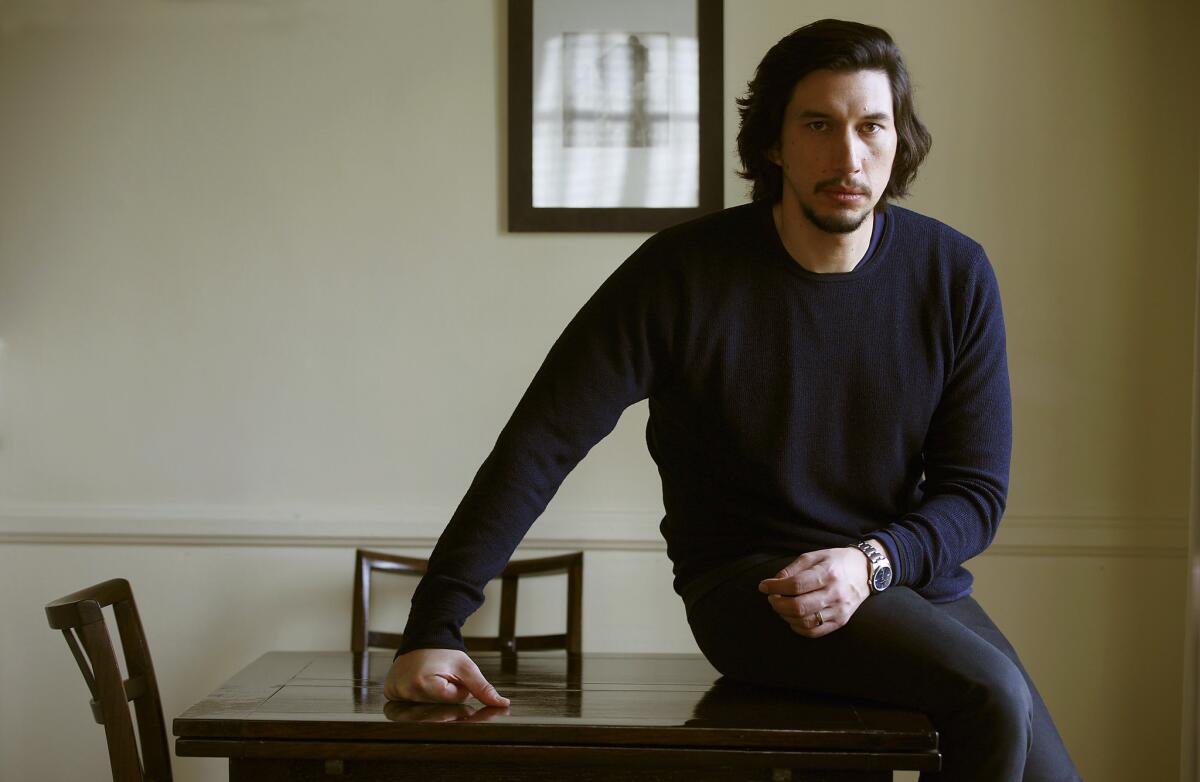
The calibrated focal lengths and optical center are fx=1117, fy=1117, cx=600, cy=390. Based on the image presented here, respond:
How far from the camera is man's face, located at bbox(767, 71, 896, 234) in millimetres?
1537

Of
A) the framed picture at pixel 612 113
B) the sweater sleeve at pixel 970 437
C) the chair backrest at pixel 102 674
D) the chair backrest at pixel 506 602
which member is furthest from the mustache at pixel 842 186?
the chair backrest at pixel 102 674

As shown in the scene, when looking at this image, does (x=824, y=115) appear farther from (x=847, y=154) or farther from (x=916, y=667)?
(x=916, y=667)

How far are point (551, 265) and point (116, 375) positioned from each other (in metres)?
1.05

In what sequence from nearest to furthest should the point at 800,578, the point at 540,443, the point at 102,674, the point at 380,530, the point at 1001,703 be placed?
the point at 1001,703 → the point at 800,578 → the point at 540,443 → the point at 102,674 → the point at 380,530

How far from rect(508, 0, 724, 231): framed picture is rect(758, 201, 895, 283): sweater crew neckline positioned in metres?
0.92

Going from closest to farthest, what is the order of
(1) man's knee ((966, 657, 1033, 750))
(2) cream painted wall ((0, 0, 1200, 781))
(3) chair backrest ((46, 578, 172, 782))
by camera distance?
(1) man's knee ((966, 657, 1033, 750))
(3) chair backrest ((46, 578, 172, 782))
(2) cream painted wall ((0, 0, 1200, 781))

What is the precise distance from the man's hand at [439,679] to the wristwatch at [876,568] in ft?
1.63

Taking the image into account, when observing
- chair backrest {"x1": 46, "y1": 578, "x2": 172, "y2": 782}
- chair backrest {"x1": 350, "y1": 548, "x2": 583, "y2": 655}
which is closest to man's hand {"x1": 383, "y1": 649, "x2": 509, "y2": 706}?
chair backrest {"x1": 46, "y1": 578, "x2": 172, "y2": 782}

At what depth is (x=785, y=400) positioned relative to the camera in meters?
1.54

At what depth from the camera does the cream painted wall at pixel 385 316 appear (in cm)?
252

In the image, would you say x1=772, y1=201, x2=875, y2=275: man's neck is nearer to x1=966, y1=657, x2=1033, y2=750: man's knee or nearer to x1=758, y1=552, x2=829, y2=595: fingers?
x1=758, y1=552, x2=829, y2=595: fingers

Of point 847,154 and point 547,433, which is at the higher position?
point 847,154

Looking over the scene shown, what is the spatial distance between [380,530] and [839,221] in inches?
56.0

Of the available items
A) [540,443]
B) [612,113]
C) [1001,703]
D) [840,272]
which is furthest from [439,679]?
[612,113]
